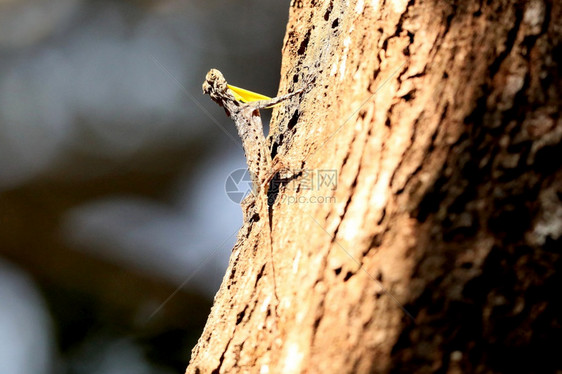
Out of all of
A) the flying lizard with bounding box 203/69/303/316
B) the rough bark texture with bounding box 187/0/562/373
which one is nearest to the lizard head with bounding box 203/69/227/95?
the flying lizard with bounding box 203/69/303/316

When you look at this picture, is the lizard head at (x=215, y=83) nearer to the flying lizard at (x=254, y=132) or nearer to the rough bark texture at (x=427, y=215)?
the flying lizard at (x=254, y=132)

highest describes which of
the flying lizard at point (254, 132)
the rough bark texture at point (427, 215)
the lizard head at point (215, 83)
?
the lizard head at point (215, 83)

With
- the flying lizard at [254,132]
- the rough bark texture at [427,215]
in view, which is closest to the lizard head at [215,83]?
the flying lizard at [254,132]

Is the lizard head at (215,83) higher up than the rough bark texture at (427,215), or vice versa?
the lizard head at (215,83)

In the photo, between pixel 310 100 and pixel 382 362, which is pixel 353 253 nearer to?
pixel 382 362

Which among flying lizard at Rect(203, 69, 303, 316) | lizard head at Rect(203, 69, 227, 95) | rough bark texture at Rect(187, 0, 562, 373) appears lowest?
rough bark texture at Rect(187, 0, 562, 373)

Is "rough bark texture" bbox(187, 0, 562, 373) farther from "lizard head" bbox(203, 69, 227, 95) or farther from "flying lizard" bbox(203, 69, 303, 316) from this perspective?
"lizard head" bbox(203, 69, 227, 95)
